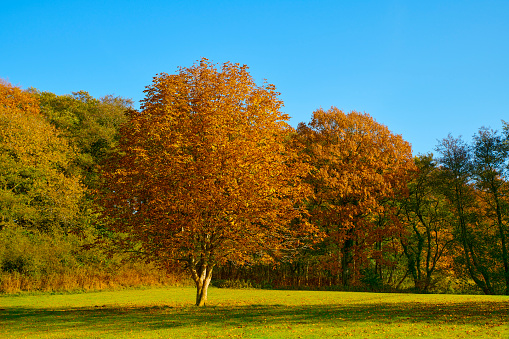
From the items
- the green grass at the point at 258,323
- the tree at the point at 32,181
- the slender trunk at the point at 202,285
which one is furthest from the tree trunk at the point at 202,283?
the tree at the point at 32,181

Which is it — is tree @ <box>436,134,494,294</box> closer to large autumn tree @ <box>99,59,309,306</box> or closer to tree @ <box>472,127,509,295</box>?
tree @ <box>472,127,509,295</box>

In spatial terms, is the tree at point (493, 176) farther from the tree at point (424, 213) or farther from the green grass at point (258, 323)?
the green grass at point (258, 323)

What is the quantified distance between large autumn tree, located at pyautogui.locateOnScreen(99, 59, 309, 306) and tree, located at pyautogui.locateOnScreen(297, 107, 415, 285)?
17.4 metres

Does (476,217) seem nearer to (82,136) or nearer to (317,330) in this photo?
(317,330)

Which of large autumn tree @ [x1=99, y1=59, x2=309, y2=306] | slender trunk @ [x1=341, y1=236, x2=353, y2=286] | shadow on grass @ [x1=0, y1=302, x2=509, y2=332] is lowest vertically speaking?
shadow on grass @ [x1=0, y1=302, x2=509, y2=332]

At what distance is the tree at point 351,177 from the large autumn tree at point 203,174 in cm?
1735

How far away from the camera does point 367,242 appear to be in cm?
4066

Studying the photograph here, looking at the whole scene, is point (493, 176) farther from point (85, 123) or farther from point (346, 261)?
point (85, 123)

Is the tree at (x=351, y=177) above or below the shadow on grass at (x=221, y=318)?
above

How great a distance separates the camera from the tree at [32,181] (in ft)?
132

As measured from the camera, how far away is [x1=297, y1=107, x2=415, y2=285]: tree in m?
40.4

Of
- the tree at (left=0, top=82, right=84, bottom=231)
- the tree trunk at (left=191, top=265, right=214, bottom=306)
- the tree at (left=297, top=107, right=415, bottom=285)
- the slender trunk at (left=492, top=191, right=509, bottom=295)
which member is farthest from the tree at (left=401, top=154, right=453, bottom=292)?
the tree at (left=0, top=82, right=84, bottom=231)

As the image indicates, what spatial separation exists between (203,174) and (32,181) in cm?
2958

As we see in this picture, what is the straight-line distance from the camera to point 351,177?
4053cm
